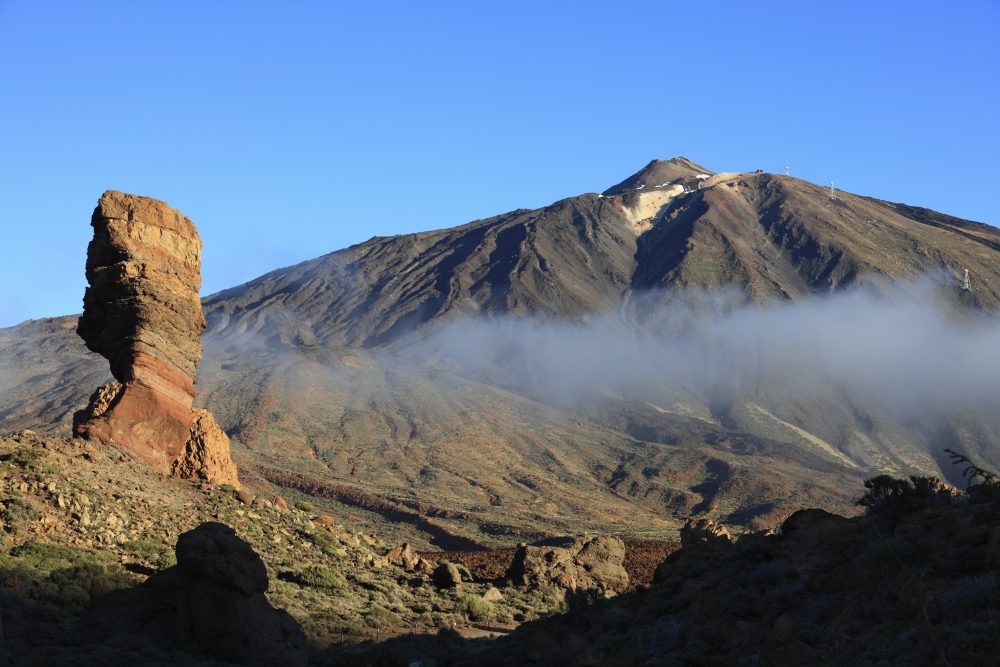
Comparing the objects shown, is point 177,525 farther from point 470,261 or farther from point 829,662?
point 470,261

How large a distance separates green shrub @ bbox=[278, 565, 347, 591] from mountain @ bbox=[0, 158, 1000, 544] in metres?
31.2

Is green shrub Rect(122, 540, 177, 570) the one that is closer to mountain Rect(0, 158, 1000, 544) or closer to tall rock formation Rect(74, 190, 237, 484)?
tall rock formation Rect(74, 190, 237, 484)

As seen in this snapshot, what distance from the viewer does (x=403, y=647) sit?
1902 centimetres

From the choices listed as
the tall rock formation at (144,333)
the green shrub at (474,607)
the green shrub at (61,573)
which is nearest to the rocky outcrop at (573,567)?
the green shrub at (474,607)

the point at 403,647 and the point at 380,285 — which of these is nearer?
the point at 403,647

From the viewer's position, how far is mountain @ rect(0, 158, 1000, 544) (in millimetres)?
84125

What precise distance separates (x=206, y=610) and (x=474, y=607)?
1142 centimetres

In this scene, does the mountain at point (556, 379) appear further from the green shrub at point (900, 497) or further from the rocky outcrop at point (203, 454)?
the green shrub at point (900, 497)

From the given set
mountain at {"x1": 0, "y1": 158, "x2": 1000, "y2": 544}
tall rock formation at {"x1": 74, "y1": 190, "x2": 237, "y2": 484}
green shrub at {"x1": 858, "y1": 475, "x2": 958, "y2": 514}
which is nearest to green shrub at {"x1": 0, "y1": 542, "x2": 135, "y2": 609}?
tall rock formation at {"x1": 74, "y1": 190, "x2": 237, "y2": 484}

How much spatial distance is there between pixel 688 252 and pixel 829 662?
164 meters

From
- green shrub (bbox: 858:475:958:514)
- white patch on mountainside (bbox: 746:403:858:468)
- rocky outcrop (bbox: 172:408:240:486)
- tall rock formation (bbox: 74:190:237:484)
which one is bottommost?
white patch on mountainside (bbox: 746:403:858:468)

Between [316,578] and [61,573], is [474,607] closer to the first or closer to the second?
[316,578]

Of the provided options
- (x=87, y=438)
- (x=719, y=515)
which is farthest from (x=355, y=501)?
(x=87, y=438)

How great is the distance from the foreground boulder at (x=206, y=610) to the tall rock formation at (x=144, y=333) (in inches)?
476
